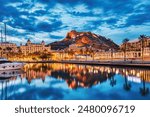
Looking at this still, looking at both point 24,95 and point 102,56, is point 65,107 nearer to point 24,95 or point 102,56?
point 24,95

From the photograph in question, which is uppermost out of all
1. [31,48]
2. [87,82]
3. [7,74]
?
[31,48]

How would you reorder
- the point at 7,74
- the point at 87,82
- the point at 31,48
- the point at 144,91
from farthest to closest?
the point at 31,48, the point at 7,74, the point at 87,82, the point at 144,91

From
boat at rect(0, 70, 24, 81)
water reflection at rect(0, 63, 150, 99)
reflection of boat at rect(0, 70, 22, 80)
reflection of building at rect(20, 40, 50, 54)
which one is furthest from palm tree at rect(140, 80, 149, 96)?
reflection of building at rect(20, 40, 50, 54)

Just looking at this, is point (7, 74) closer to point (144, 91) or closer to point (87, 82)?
point (87, 82)

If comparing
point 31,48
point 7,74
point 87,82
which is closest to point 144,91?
point 87,82

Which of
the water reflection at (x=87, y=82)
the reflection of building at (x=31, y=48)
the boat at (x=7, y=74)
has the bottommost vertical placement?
the water reflection at (x=87, y=82)

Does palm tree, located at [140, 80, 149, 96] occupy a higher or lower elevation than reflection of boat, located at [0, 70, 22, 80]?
lower

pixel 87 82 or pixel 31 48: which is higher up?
pixel 31 48

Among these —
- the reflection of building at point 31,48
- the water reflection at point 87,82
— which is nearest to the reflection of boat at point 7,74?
the water reflection at point 87,82

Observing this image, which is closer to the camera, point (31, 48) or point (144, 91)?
point (144, 91)

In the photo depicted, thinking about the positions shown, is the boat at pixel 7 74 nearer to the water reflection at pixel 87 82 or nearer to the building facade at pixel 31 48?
the water reflection at pixel 87 82

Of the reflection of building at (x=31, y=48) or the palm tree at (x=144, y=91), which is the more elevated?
the reflection of building at (x=31, y=48)

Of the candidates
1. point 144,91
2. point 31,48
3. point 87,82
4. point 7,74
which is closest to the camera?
point 144,91

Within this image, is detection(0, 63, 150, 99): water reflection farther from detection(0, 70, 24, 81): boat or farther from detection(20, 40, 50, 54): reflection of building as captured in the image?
detection(20, 40, 50, 54): reflection of building
